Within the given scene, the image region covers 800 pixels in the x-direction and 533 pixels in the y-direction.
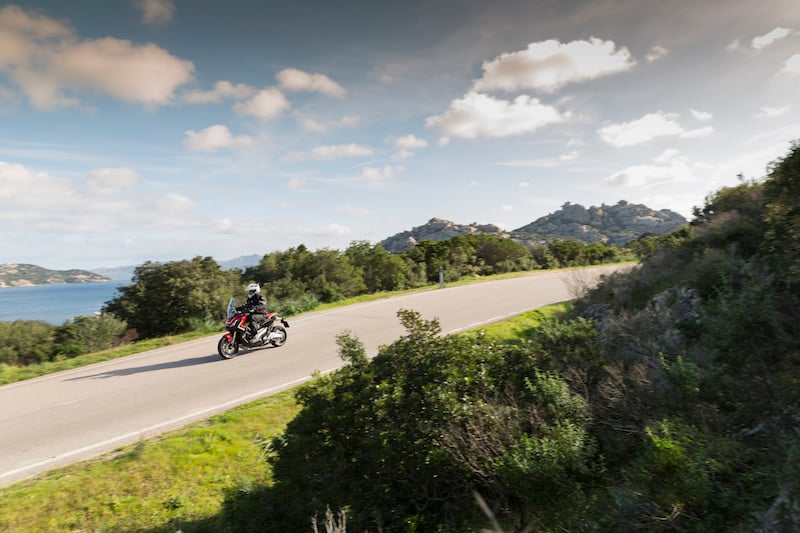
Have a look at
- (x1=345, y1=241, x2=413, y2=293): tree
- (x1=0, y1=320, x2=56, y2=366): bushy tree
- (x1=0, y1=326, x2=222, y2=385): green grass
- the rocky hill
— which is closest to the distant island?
the rocky hill

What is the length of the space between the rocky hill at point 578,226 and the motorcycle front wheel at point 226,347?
91477 millimetres

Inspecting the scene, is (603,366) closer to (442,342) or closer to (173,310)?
(442,342)

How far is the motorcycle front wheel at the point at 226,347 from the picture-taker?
10.1 metres

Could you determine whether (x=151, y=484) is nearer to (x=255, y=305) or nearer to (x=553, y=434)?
(x=553, y=434)

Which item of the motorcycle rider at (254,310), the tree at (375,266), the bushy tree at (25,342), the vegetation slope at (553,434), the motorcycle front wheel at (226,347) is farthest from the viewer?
the tree at (375,266)

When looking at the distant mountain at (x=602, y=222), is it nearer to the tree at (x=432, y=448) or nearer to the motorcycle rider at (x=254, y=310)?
the motorcycle rider at (x=254, y=310)

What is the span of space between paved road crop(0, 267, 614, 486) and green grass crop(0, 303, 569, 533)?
1.80 feet

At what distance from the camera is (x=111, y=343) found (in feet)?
59.5

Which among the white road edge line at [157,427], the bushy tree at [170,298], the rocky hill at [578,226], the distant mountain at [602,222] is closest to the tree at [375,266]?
the bushy tree at [170,298]

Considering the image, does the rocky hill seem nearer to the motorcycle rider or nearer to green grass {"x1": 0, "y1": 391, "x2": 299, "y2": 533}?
the motorcycle rider

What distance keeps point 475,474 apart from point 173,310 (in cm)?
2121

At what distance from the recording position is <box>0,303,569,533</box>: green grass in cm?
471

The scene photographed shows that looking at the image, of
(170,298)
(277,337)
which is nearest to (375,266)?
(170,298)

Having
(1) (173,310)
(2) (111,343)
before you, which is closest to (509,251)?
(1) (173,310)
